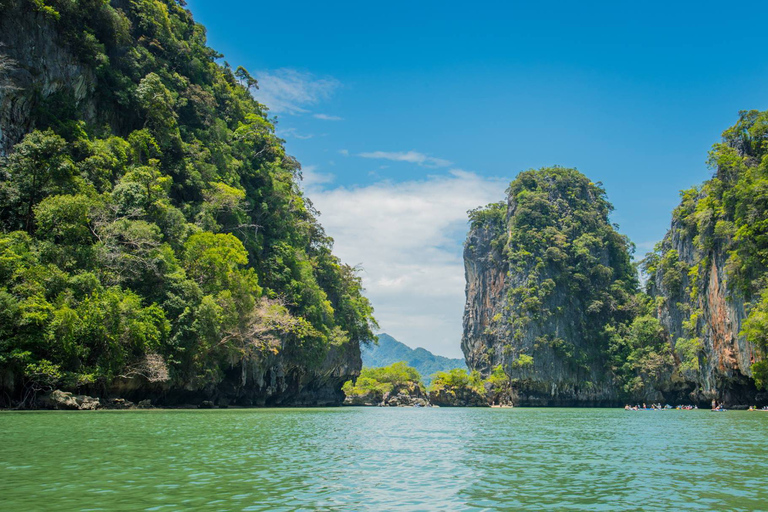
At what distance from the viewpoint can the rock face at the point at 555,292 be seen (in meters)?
72.9

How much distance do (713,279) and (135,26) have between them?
44598 mm

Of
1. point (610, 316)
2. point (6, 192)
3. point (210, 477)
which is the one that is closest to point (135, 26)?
point (6, 192)

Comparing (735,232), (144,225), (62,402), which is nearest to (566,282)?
(735,232)

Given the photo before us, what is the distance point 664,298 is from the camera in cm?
5775

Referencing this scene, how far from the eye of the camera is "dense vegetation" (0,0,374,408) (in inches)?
884

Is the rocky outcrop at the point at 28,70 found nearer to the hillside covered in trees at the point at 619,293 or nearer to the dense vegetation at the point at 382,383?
the hillside covered in trees at the point at 619,293

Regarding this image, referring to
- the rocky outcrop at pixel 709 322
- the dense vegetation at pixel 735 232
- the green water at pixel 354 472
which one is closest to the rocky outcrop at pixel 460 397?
the rocky outcrop at pixel 709 322

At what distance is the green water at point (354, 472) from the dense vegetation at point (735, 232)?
22379 millimetres

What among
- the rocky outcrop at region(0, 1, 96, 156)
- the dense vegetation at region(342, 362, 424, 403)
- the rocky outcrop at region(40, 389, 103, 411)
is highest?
the rocky outcrop at region(0, 1, 96, 156)

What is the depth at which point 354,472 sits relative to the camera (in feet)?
31.8

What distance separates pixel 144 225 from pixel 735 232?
35.7 meters

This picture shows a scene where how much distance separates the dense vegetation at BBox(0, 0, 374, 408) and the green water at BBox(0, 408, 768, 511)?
26.4 feet

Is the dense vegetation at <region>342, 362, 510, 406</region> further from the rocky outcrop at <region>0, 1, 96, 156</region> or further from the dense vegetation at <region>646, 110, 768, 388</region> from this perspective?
the rocky outcrop at <region>0, 1, 96, 156</region>

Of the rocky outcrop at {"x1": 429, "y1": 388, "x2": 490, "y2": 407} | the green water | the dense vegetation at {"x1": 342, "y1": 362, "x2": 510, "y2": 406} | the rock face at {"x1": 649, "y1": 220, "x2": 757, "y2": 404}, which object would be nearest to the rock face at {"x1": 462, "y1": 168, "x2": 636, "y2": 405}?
the dense vegetation at {"x1": 342, "y1": 362, "x2": 510, "y2": 406}
